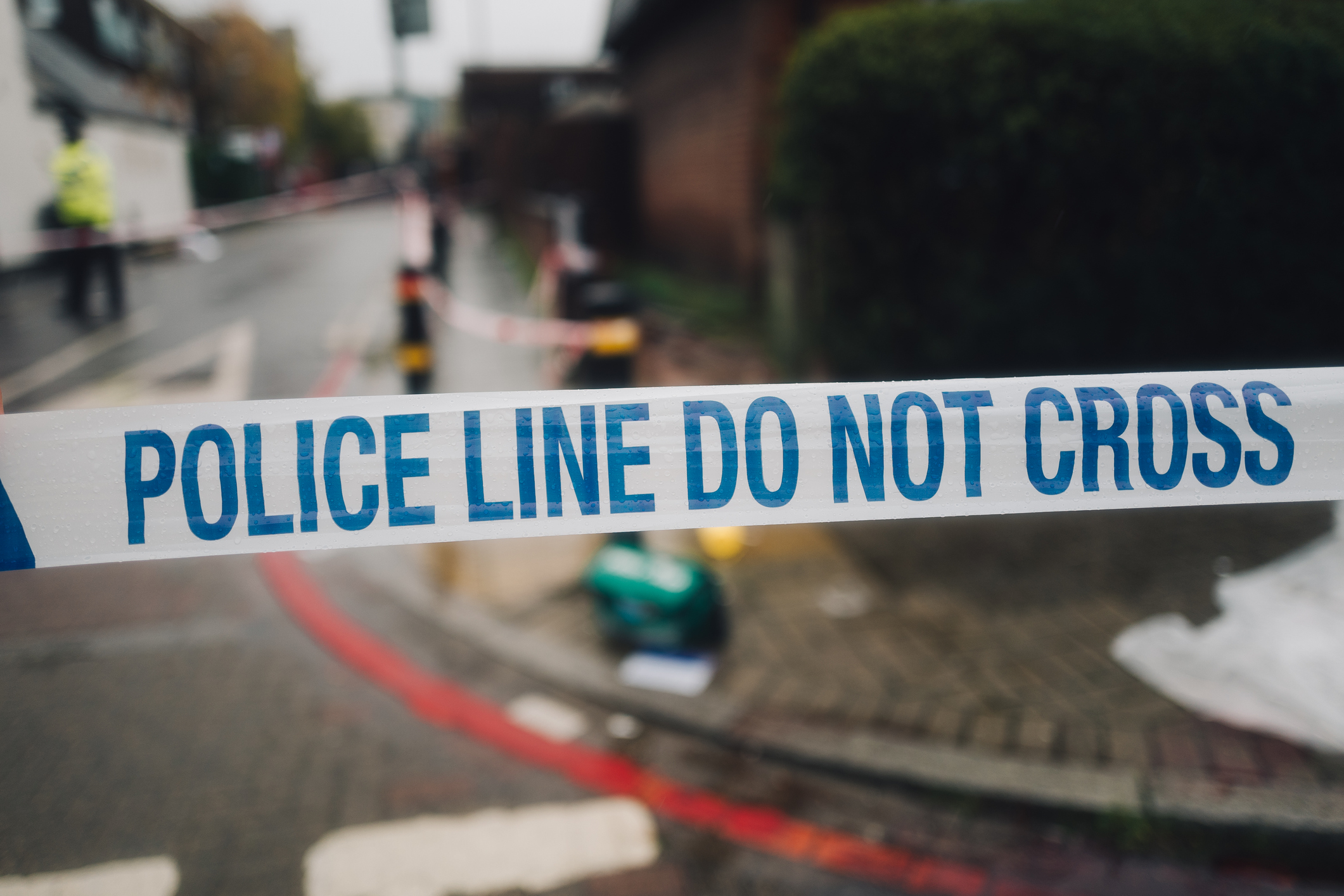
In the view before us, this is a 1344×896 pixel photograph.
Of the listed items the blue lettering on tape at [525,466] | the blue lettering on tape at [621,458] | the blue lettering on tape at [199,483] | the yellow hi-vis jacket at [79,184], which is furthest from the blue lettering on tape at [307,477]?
the yellow hi-vis jacket at [79,184]

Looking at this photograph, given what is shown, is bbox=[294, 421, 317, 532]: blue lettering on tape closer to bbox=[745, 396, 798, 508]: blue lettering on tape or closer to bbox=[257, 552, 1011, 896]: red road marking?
bbox=[745, 396, 798, 508]: blue lettering on tape

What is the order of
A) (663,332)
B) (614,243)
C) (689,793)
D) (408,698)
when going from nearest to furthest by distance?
(689,793)
(408,698)
(663,332)
(614,243)

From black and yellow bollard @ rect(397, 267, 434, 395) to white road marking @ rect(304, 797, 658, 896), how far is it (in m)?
3.86

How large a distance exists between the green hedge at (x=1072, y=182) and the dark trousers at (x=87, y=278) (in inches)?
371

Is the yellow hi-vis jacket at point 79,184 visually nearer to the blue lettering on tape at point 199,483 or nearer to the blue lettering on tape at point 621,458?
the blue lettering on tape at point 199,483

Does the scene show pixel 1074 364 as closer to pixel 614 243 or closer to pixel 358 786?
pixel 358 786

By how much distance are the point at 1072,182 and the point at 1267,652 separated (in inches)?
134

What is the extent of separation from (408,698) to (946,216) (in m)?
4.62

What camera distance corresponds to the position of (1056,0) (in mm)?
5547

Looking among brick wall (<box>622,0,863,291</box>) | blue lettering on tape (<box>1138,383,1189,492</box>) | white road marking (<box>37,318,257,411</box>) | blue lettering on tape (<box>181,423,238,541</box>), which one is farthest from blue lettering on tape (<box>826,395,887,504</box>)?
brick wall (<box>622,0,863,291</box>)

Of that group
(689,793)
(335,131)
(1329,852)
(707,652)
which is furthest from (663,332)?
(335,131)

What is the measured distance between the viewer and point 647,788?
3264 millimetres

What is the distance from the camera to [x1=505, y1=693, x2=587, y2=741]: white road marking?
3.59m

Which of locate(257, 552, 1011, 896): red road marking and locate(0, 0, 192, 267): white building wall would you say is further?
locate(0, 0, 192, 267): white building wall
